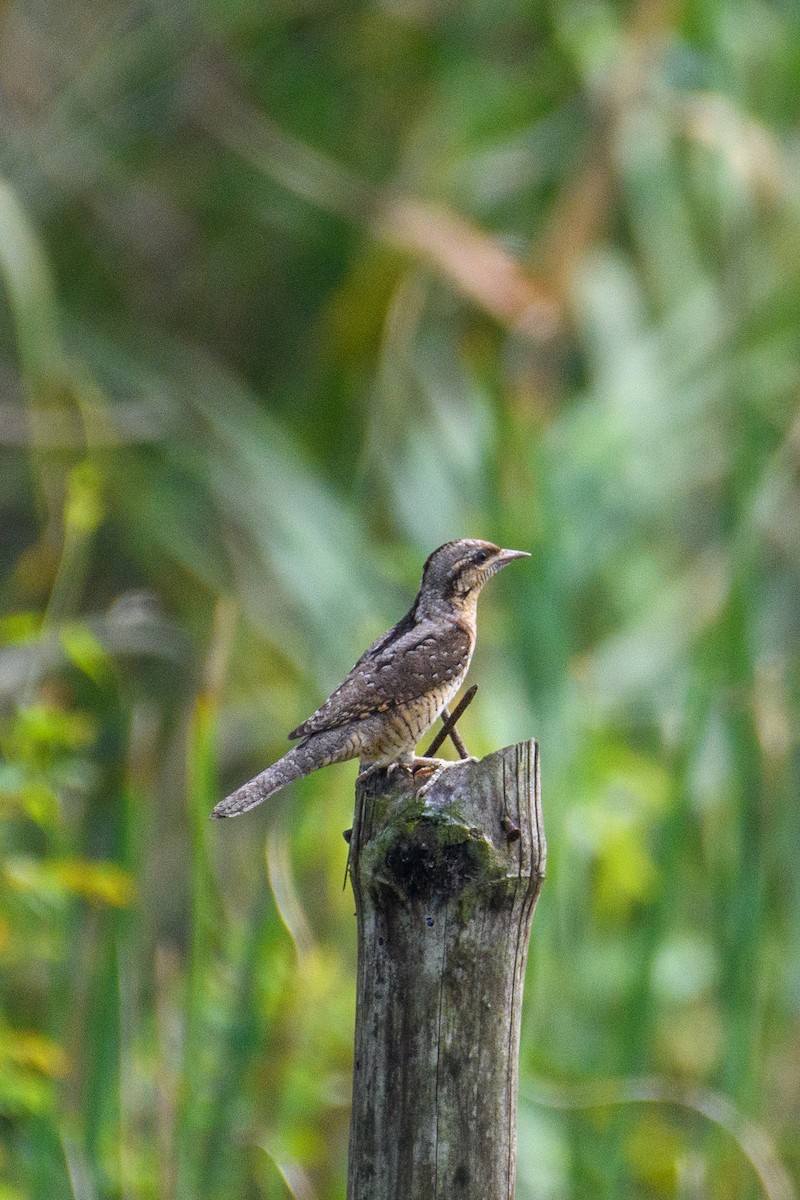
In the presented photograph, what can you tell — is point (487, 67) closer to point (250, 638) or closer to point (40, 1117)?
point (250, 638)

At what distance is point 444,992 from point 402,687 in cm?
A: 91

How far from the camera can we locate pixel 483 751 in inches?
198

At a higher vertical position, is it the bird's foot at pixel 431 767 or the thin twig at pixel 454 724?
the thin twig at pixel 454 724

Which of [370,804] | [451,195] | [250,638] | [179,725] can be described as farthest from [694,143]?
[370,804]

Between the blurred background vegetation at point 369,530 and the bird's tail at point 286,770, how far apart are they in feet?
1.20

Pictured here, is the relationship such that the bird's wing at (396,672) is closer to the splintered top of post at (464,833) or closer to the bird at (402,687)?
the bird at (402,687)

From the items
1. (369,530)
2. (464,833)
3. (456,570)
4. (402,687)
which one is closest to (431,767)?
(402,687)

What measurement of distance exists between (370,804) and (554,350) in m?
4.42

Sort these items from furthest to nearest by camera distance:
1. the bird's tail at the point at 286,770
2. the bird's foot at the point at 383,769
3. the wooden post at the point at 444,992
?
the bird's foot at the point at 383,769 → the bird's tail at the point at 286,770 → the wooden post at the point at 444,992

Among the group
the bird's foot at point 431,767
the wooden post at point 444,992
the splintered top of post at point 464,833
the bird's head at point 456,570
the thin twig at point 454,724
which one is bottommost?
the wooden post at point 444,992

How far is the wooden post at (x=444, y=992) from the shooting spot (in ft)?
7.11

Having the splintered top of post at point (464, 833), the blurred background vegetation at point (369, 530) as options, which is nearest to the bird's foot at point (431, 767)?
the splintered top of post at point (464, 833)

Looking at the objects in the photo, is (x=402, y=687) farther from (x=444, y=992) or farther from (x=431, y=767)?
(x=444, y=992)

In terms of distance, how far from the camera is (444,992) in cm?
217
